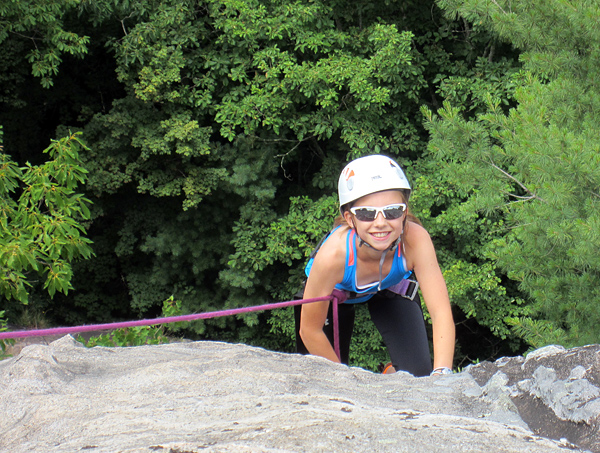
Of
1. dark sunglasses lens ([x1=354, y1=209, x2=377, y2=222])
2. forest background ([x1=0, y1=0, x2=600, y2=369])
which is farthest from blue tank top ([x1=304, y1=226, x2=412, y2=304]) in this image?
forest background ([x1=0, y1=0, x2=600, y2=369])

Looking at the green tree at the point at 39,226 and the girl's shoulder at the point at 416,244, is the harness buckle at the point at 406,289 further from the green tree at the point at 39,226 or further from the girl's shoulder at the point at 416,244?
the green tree at the point at 39,226

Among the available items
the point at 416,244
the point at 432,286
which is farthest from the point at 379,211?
the point at 432,286

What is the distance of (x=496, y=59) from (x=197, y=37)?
410 cm

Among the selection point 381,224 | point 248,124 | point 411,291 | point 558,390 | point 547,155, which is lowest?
point 558,390

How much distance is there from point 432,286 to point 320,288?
0.40 meters

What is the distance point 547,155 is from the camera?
10.1 ft

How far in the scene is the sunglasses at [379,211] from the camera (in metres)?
1.96

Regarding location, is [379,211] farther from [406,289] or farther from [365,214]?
[406,289]

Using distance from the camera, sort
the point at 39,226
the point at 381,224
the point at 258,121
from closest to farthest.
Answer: the point at 381,224 → the point at 39,226 → the point at 258,121

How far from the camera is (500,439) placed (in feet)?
3.56

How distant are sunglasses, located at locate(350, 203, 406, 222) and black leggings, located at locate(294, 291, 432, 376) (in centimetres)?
63

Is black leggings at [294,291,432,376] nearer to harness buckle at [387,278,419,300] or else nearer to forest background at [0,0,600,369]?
harness buckle at [387,278,419,300]

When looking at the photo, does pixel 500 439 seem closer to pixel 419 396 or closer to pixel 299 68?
pixel 419 396

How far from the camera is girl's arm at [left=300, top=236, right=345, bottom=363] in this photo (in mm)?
2076
